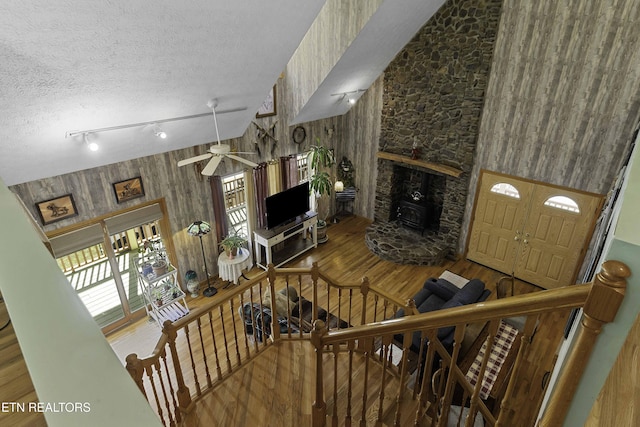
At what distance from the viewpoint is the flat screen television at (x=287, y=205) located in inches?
258

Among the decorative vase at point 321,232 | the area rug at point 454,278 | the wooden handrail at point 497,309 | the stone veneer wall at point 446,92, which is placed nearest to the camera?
the wooden handrail at point 497,309

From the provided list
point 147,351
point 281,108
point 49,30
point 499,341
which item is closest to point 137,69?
point 49,30

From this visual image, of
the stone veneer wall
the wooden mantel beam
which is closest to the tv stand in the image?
the wooden mantel beam

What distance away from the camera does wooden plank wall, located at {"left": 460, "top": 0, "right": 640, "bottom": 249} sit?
4.61 metres

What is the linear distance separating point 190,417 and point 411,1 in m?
5.35

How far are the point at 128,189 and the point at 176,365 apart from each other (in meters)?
3.19

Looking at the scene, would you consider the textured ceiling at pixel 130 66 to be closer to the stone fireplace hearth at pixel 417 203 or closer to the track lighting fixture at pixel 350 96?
the track lighting fixture at pixel 350 96

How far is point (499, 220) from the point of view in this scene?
6.37 meters

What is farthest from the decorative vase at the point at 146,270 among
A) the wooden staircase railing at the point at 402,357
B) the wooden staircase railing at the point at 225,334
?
the wooden staircase railing at the point at 402,357

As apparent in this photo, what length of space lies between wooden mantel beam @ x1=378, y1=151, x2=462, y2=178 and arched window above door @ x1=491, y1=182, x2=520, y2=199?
654 millimetres

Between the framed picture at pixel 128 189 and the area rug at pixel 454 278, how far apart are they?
16.6 feet

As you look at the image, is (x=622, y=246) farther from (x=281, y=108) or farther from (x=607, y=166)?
(x=281, y=108)

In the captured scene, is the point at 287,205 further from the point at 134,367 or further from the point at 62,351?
the point at 62,351

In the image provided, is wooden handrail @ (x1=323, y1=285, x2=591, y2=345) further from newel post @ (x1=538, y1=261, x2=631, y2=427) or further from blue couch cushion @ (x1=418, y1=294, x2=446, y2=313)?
blue couch cushion @ (x1=418, y1=294, x2=446, y2=313)
